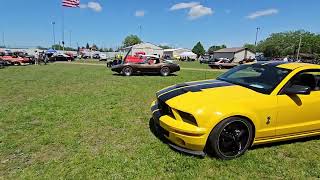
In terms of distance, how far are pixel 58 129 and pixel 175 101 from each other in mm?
2460

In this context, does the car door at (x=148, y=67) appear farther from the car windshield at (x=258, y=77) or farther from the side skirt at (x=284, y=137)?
the side skirt at (x=284, y=137)

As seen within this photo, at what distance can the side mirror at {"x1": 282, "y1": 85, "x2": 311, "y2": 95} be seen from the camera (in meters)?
4.10

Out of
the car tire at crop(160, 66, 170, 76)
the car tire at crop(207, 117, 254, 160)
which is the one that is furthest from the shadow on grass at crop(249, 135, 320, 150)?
the car tire at crop(160, 66, 170, 76)

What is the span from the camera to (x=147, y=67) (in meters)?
17.5

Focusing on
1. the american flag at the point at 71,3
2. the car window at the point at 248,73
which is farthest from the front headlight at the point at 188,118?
the american flag at the point at 71,3

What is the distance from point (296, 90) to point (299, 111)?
376 mm

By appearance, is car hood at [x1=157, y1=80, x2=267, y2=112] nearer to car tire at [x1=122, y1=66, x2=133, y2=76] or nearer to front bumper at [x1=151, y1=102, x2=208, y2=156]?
front bumper at [x1=151, y1=102, x2=208, y2=156]

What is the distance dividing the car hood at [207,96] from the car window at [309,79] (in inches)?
37.6

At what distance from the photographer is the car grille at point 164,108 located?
165 inches

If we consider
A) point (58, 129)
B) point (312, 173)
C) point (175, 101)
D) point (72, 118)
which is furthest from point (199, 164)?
point (72, 118)

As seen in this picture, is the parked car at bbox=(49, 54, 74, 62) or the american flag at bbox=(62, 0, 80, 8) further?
the parked car at bbox=(49, 54, 74, 62)

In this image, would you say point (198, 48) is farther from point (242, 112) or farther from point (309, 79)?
point (242, 112)

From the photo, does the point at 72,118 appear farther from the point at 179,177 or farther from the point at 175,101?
the point at 179,177

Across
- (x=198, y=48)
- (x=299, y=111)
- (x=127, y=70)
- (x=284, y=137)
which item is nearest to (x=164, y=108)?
(x=284, y=137)
